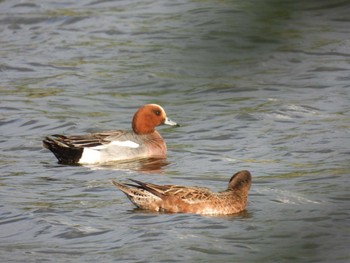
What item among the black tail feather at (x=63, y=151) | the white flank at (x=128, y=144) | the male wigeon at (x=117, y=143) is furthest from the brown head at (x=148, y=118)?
the black tail feather at (x=63, y=151)

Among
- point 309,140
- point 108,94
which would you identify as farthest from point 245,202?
point 108,94

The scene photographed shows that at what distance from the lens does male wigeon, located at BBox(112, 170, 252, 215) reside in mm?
8297

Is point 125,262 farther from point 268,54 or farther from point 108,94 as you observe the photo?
point 108,94

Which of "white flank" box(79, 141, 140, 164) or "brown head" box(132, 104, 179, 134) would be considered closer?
"white flank" box(79, 141, 140, 164)

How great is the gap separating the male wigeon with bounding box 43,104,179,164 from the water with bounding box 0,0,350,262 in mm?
214

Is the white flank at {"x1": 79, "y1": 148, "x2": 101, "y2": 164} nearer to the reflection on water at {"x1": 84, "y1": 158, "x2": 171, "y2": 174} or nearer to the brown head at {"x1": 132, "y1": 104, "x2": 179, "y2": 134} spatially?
the reflection on water at {"x1": 84, "y1": 158, "x2": 171, "y2": 174}

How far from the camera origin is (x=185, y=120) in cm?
1309

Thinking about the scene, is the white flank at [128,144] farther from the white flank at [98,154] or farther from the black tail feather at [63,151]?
the black tail feather at [63,151]

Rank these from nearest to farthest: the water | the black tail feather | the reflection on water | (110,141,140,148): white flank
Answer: the water, the reflection on water, the black tail feather, (110,141,140,148): white flank

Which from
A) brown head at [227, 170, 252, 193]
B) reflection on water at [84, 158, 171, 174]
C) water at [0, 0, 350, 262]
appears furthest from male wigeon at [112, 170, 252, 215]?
reflection on water at [84, 158, 171, 174]

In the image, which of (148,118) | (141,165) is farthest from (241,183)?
(148,118)

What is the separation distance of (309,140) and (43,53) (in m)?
6.31

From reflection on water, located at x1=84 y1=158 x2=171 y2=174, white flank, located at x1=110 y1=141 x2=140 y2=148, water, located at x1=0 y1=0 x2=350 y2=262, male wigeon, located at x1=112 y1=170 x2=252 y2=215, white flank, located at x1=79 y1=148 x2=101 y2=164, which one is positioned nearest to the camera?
water, located at x1=0 y1=0 x2=350 y2=262

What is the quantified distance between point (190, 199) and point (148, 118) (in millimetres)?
3994
